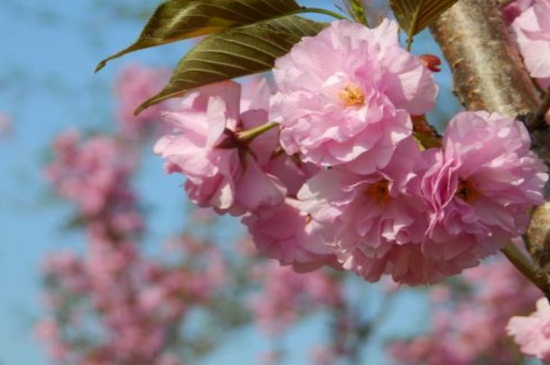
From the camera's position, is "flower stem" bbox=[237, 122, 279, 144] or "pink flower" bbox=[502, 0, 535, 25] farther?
"pink flower" bbox=[502, 0, 535, 25]

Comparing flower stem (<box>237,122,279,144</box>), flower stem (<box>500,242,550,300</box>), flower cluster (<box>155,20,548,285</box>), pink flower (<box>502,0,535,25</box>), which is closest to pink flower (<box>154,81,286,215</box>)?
flower stem (<box>237,122,279,144</box>)

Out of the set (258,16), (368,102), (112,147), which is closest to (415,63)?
(368,102)

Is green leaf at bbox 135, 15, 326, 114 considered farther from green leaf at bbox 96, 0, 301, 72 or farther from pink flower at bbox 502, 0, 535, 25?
pink flower at bbox 502, 0, 535, 25

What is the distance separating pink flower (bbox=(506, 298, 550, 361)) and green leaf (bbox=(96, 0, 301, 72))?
46 cm

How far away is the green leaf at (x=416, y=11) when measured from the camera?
797 mm

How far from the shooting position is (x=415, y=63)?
2.41 ft

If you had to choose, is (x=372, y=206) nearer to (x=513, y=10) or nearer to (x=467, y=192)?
(x=467, y=192)

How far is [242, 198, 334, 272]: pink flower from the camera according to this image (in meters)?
0.96

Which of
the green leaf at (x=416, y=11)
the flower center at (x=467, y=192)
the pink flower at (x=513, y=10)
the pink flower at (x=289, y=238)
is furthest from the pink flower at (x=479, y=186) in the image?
the pink flower at (x=513, y=10)

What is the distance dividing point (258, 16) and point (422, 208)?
218 mm

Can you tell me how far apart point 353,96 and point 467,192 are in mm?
127

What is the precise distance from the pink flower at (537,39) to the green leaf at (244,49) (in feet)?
0.63

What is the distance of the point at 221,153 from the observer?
2.93ft

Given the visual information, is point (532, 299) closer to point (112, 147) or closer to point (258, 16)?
point (112, 147)
